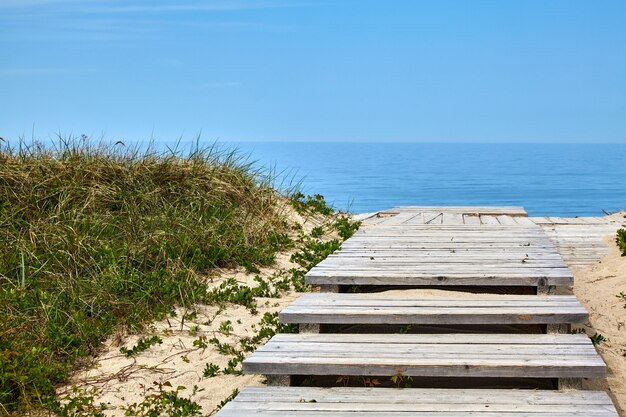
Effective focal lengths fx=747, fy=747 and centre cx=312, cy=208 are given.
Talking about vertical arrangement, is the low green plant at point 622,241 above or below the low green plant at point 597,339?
above

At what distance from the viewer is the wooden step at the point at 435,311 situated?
5.12 m

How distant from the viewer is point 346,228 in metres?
9.98

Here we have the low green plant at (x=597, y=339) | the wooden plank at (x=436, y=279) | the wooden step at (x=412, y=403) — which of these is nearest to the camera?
the wooden step at (x=412, y=403)

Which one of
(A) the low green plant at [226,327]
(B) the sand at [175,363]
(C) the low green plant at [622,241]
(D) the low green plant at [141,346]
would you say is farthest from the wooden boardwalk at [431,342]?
(C) the low green plant at [622,241]

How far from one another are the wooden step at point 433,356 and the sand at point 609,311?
428 mm

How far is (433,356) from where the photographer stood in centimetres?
447

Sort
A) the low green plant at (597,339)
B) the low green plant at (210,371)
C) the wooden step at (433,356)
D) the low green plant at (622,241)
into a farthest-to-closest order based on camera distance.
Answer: the low green plant at (622,241) → the low green plant at (597,339) → the low green plant at (210,371) → the wooden step at (433,356)

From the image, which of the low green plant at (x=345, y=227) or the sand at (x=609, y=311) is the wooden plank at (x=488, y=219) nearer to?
the sand at (x=609, y=311)

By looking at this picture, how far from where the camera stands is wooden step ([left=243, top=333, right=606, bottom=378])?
4.29 metres

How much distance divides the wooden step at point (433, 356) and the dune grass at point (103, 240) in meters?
1.79

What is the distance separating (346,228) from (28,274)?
427cm

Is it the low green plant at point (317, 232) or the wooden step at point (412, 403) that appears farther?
the low green plant at point (317, 232)

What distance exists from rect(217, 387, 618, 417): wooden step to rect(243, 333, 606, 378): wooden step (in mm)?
130

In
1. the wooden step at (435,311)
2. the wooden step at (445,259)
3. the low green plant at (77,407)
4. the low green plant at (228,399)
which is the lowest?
the low green plant at (77,407)
